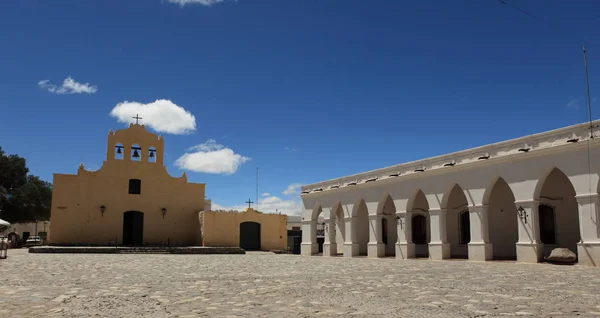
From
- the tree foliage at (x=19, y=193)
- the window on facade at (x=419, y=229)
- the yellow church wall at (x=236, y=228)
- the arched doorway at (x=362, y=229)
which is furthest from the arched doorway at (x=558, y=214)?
the tree foliage at (x=19, y=193)

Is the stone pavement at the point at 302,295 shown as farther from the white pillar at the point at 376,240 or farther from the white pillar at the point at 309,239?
the white pillar at the point at 309,239

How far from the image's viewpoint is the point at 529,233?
18.7 metres

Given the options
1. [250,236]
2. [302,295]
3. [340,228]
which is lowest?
[302,295]

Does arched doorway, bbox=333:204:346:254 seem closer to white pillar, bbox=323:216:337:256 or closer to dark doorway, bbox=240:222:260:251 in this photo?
white pillar, bbox=323:216:337:256

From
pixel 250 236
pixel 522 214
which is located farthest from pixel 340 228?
pixel 522 214

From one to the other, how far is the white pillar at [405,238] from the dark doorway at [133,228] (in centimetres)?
1908

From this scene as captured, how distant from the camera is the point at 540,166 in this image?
18297 millimetres

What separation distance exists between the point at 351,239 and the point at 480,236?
29.3 feet

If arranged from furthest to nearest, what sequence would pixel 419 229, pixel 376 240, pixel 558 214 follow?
pixel 419 229 < pixel 376 240 < pixel 558 214

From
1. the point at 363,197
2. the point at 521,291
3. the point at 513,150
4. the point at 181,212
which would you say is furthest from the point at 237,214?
the point at 521,291

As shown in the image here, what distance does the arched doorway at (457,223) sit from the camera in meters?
24.6

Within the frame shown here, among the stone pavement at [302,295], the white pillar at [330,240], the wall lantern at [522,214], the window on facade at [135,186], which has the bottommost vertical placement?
the stone pavement at [302,295]

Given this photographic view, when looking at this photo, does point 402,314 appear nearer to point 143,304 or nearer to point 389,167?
point 143,304

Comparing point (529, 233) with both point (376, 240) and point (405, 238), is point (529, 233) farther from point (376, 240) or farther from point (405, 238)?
point (376, 240)
